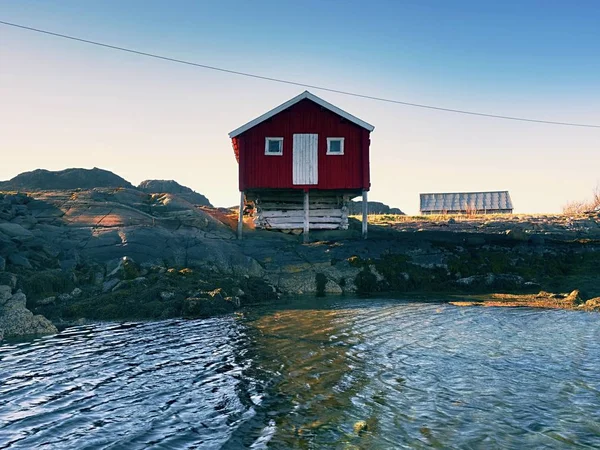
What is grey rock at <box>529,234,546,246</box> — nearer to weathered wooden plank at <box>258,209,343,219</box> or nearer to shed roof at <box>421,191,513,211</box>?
weathered wooden plank at <box>258,209,343,219</box>

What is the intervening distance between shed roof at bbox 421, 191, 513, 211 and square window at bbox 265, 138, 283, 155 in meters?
41.3

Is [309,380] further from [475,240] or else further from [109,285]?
[475,240]

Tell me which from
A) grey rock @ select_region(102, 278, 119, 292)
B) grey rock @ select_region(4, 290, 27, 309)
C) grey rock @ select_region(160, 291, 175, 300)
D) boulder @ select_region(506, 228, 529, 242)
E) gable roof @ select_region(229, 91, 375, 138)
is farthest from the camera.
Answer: gable roof @ select_region(229, 91, 375, 138)

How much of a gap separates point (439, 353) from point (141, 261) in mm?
14451

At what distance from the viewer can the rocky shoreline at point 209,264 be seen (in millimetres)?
16750

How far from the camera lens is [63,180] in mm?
46594

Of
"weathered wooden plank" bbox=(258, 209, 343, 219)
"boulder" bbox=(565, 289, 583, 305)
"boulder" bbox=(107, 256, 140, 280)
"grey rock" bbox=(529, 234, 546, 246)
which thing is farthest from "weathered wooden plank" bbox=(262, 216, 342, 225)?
"boulder" bbox=(565, 289, 583, 305)

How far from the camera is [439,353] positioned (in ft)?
34.2

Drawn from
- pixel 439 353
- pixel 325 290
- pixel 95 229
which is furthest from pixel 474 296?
pixel 95 229

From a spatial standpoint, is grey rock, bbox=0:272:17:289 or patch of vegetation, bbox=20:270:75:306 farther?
patch of vegetation, bbox=20:270:75:306

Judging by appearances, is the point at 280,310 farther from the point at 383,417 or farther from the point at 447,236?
the point at 447,236

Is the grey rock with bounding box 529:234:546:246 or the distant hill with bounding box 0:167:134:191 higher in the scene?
the distant hill with bounding box 0:167:134:191

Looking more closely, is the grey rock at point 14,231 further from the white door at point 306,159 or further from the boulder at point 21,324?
the white door at point 306,159

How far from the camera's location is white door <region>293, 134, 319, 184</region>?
2800cm
